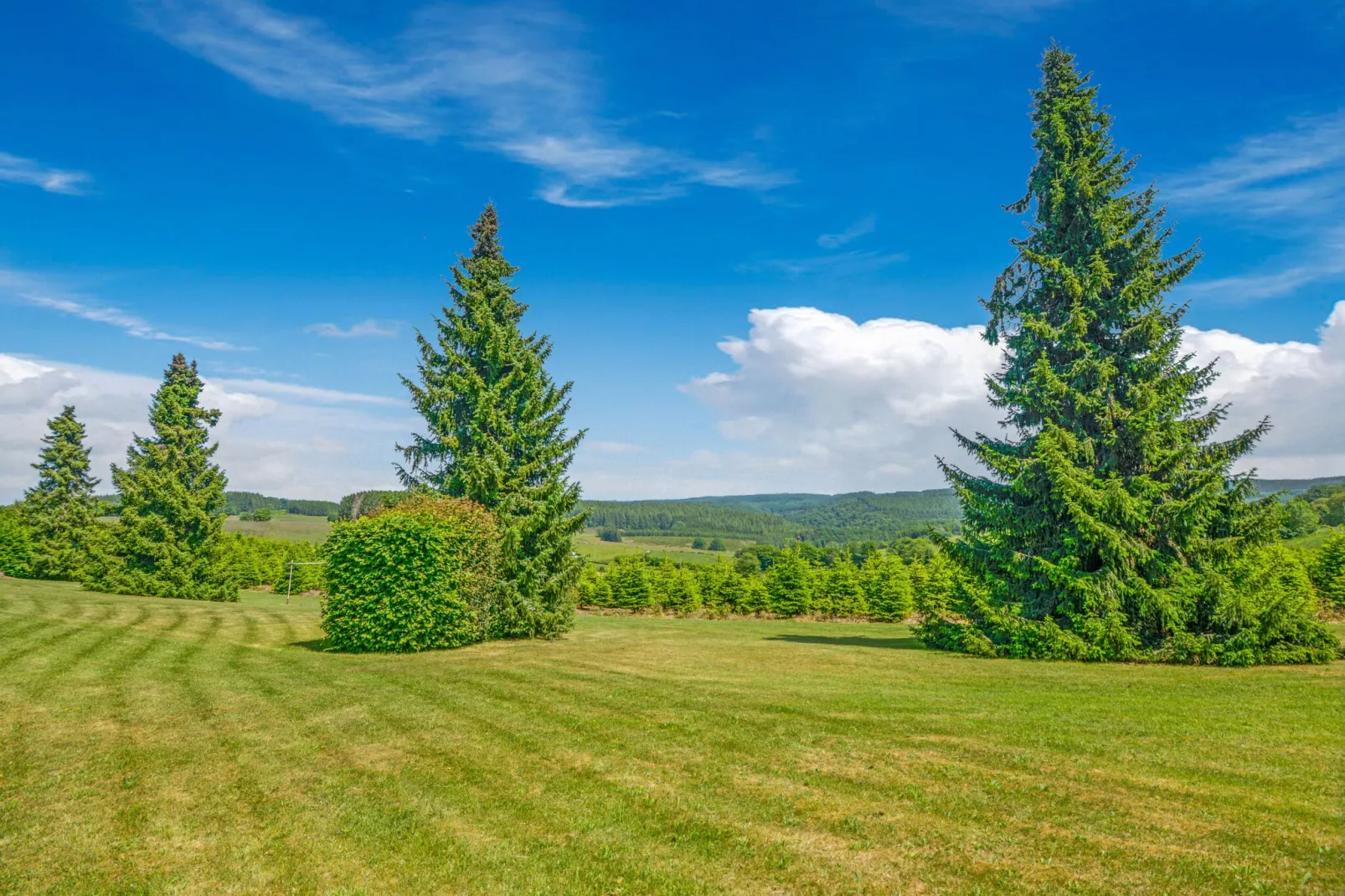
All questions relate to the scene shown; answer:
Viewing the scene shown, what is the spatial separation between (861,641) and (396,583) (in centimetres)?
1607

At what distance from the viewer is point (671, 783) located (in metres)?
8.07

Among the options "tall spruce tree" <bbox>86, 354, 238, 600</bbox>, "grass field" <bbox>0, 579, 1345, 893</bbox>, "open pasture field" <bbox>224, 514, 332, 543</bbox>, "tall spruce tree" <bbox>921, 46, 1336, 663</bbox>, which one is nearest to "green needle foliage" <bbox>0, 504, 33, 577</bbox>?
"tall spruce tree" <bbox>86, 354, 238, 600</bbox>

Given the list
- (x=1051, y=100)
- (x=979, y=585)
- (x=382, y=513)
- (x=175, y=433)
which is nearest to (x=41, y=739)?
(x=382, y=513)

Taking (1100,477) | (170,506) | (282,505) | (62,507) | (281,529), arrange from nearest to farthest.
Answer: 1. (1100,477)
2. (170,506)
3. (62,507)
4. (281,529)
5. (282,505)

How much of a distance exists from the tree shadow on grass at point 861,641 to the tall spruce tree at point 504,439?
8.79 m

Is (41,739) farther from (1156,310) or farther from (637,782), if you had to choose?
(1156,310)

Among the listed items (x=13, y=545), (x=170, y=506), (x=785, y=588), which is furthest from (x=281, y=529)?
(x=785, y=588)

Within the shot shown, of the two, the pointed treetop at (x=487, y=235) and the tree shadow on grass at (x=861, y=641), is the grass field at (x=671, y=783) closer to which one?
the tree shadow on grass at (x=861, y=641)

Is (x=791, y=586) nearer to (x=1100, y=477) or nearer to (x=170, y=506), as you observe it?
(x=1100, y=477)

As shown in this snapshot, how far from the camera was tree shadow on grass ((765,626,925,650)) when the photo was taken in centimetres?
2308

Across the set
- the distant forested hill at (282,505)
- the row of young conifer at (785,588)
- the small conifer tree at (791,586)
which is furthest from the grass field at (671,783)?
the distant forested hill at (282,505)

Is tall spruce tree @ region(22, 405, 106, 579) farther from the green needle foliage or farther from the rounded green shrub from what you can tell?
the rounded green shrub

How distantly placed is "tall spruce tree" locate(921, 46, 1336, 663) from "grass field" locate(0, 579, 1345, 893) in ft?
9.12

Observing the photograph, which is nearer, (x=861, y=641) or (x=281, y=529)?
(x=861, y=641)
